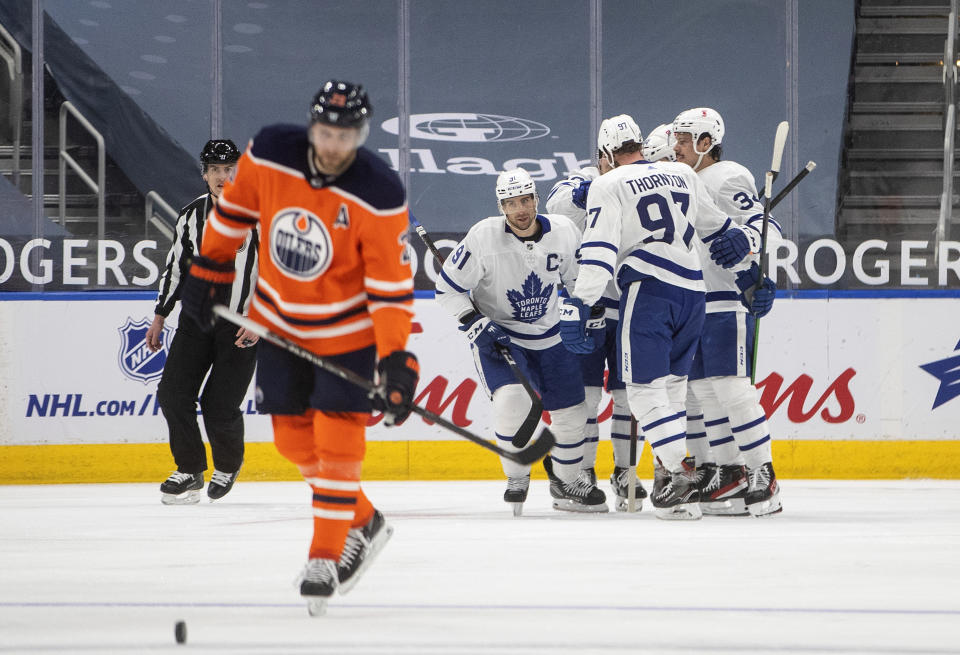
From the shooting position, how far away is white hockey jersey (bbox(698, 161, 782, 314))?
16.6 feet

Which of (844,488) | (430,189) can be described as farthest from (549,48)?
(844,488)

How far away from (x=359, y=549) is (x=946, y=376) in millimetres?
4679

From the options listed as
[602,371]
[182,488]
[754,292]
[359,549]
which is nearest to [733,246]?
[754,292]

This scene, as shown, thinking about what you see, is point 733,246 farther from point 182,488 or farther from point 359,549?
point 359,549

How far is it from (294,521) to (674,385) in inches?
55.7

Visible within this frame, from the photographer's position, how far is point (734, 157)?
301 inches

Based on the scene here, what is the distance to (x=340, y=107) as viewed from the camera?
2.69 m

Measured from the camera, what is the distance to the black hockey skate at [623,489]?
5199 millimetres

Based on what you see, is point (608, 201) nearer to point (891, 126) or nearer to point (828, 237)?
point (828, 237)

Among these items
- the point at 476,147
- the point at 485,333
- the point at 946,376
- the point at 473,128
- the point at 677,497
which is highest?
the point at 473,128

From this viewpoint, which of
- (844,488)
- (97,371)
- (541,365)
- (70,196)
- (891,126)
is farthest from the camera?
(891,126)

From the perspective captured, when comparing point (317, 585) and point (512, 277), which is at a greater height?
point (512, 277)

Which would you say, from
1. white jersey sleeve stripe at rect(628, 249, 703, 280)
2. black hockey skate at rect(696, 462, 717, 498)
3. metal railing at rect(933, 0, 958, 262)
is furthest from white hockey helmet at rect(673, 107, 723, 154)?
metal railing at rect(933, 0, 958, 262)

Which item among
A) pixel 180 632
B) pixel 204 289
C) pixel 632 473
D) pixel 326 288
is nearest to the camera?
pixel 180 632
